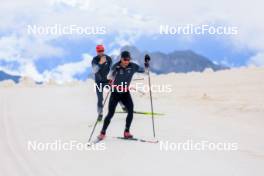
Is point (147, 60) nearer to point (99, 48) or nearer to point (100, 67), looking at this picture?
point (99, 48)

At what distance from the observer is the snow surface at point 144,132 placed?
10.3 m

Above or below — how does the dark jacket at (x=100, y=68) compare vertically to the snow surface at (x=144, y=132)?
above

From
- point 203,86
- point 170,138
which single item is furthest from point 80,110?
point 203,86

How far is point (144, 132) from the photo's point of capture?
14008 mm

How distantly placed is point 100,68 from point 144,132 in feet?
7.91

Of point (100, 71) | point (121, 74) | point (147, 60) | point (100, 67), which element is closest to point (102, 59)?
point (100, 67)

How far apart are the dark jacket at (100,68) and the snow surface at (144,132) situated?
1.38m

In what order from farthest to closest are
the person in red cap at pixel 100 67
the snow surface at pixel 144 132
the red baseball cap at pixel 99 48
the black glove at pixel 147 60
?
the person in red cap at pixel 100 67 → the red baseball cap at pixel 99 48 → the black glove at pixel 147 60 → the snow surface at pixel 144 132

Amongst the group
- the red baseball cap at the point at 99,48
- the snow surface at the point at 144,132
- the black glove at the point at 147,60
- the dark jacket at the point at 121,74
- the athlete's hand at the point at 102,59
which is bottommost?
the snow surface at the point at 144,132

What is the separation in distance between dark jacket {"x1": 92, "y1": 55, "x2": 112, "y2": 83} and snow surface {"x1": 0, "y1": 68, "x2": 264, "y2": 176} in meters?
1.38

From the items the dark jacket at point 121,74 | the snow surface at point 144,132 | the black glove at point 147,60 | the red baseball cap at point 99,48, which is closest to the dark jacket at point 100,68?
the red baseball cap at point 99,48

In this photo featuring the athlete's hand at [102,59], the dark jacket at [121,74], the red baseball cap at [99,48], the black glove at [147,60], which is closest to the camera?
the dark jacket at [121,74]

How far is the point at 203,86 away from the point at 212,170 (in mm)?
18177

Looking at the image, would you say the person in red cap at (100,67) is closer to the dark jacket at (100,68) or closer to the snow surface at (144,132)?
the dark jacket at (100,68)
